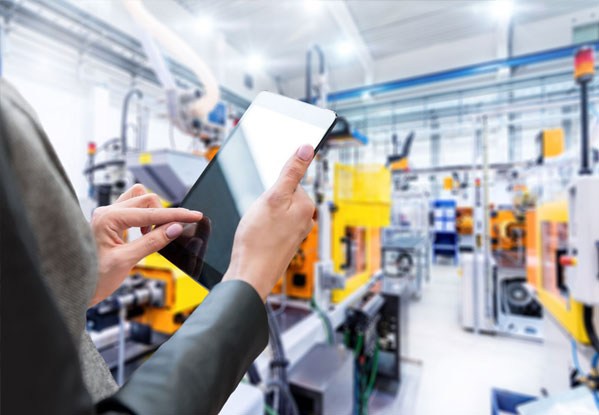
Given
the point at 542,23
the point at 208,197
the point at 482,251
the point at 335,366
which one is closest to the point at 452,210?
the point at 482,251

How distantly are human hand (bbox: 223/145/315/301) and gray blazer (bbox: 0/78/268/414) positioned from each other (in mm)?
37

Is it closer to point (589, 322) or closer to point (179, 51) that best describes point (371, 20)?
point (179, 51)

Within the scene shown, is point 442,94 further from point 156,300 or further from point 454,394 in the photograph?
point 156,300

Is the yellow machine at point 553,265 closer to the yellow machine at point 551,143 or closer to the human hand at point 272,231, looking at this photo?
the yellow machine at point 551,143

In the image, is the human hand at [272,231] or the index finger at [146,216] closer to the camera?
the human hand at [272,231]

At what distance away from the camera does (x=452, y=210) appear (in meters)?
8.03

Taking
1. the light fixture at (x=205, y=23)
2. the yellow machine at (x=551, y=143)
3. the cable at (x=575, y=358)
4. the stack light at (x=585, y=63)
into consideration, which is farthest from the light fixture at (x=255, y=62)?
the yellow machine at (x=551, y=143)

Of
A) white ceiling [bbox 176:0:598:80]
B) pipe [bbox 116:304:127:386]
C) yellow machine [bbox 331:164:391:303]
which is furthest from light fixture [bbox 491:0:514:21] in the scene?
yellow machine [bbox 331:164:391:303]

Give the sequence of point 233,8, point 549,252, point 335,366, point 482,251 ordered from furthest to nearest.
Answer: point 482,251 < point 549,252 < point 335,366 < point 233,8

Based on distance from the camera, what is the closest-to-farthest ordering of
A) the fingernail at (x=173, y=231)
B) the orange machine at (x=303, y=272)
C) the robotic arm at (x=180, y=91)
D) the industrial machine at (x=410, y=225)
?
1. the fingernail at (x=173, y=231)
2. the robotic arm at (x=180, y=91)
3. the orange machine at (x=303, y=272)
4. the industrial machine at (x=410, y=225)

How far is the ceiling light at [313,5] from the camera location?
760mm

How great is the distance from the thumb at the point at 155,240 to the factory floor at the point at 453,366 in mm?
847

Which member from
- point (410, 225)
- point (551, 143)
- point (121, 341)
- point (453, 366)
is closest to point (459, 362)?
point (453, 366)

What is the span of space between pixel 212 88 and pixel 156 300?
136 centimetres
